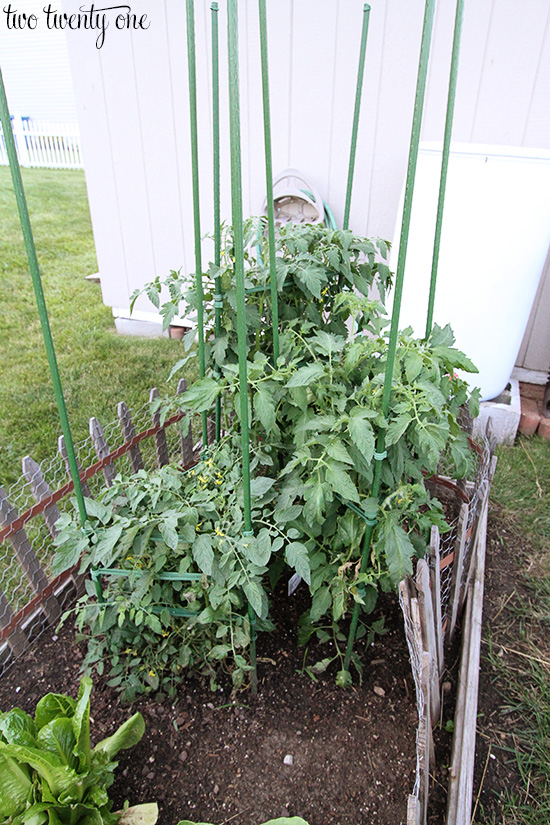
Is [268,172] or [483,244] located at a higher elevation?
[268,172]

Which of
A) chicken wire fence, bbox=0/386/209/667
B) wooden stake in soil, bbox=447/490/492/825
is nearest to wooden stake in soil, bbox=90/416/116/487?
chicken wire fence, bbox=0/386/209/667

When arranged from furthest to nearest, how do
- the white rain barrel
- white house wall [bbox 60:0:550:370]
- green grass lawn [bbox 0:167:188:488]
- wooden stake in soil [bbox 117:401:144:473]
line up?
green grass lawn [bbox 0:167:188:488] < white house wall [bbox 60:0:550:370] < the white rain barrel < wooden stake in soil [bbox 117:401:144:473]

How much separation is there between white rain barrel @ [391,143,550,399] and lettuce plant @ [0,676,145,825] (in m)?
2.34

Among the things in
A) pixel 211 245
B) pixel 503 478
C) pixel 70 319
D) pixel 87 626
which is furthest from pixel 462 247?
pixel 70 319

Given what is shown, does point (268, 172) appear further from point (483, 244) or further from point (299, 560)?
point (483, 244)

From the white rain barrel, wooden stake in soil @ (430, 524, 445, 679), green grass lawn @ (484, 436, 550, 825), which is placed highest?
the white rain barrel

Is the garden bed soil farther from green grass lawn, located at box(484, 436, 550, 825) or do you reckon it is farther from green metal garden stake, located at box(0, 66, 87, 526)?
green metal garden stake, located at box(0, 66, 87, 526)

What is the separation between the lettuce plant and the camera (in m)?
1.22

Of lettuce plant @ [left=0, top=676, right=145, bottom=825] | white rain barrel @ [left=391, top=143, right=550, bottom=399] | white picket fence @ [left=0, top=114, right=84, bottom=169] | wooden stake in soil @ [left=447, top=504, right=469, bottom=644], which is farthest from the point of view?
white picket fence @ [left=0, top=114, right=84, bottom=169]

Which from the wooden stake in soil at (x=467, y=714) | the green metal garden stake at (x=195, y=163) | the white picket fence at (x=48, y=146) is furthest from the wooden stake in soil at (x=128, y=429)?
the white picket fence at (x=48, y=146)

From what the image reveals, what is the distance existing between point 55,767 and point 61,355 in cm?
318

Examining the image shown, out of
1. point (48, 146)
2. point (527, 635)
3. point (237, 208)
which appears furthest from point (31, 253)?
point (48, 146)

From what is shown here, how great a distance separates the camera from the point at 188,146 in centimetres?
376

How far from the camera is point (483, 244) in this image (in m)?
2.68
